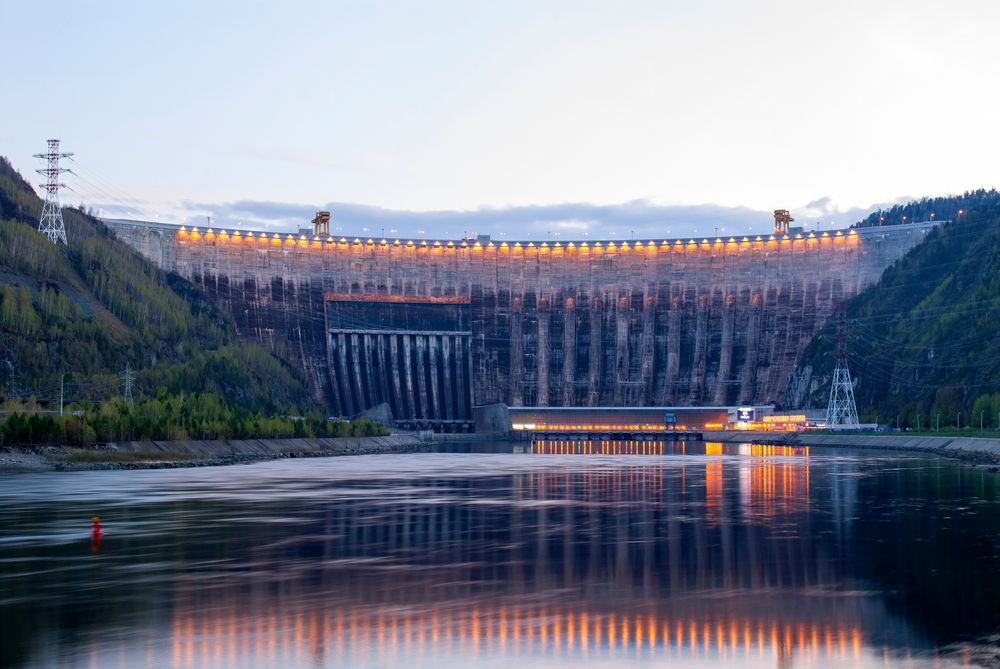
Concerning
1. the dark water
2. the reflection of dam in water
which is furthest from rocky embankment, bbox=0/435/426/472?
the reflection of dam in water

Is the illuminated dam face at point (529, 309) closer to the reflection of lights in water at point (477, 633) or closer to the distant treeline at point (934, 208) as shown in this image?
the distant treeline at point (934, 208)

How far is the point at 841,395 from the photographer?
385 feet

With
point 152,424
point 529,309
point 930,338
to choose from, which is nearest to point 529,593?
point 152,424

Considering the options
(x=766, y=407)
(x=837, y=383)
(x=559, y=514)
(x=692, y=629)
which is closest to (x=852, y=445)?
→ (x=837, y=383)

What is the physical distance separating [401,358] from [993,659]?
12396 cm

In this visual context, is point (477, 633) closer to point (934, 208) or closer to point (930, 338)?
point (930, 338)

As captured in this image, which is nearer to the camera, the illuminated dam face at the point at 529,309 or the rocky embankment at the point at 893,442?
the rocky embankment at the point at 893,442

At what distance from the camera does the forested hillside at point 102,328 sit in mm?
83000

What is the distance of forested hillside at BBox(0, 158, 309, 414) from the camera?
3268 inches

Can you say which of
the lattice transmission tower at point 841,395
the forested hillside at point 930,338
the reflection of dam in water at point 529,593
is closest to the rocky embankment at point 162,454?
the reflection of dam in water at point 529,593

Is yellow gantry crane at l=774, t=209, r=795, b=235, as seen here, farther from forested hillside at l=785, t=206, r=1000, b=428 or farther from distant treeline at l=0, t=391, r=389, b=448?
Result: distant treeline at l=0, t=391, r=389, b=448

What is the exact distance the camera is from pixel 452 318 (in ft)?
452

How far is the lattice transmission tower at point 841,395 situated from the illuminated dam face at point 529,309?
38.3 feet

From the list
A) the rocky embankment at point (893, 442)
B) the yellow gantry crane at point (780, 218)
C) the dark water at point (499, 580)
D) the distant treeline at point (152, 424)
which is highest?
the yellow gantry crane at point (780, 218)
